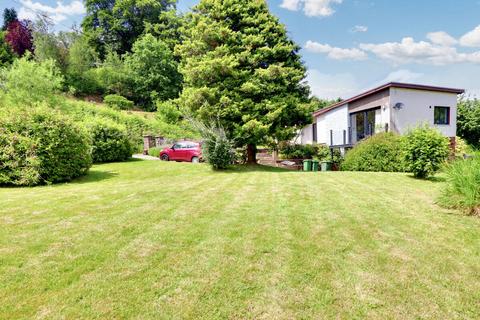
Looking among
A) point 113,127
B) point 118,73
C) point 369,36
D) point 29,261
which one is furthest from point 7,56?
point 29,261

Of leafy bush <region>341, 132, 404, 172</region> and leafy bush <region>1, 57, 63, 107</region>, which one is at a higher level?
leafy bush <region>1, 57, 63, 107</region>

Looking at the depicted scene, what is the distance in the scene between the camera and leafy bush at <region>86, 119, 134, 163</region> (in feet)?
50.5

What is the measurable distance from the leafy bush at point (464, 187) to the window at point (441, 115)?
1370 centimetres

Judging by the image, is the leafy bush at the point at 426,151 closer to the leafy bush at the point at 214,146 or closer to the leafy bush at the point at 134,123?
the leafy bush at the point at 214,146

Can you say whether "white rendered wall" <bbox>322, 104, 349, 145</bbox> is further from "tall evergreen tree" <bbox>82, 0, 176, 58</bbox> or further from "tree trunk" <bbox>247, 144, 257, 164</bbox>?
"tall evergreen tree" <bbox>82, 0, 176, 58</bbox>

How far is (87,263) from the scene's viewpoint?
3156 mm

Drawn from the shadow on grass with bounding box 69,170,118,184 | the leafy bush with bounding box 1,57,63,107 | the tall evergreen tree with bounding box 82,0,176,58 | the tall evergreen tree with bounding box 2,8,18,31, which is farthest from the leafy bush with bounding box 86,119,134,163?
the tall evergreen tree with bounding box 2,8,18,31

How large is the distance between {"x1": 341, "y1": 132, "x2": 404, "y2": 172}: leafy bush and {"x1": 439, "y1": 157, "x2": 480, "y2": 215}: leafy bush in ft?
23.2

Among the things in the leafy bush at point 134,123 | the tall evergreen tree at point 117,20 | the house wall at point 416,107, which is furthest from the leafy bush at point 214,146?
the tall evergreen tree at point 117,20

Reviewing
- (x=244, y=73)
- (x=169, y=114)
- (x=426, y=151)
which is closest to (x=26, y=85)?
(x=169, y=114)

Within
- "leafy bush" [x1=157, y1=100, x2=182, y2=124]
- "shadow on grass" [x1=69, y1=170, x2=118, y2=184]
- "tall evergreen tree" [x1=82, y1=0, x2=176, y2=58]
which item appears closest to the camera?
"shadow on grass" [x1=69, y1=170, x2=118, y2=184]

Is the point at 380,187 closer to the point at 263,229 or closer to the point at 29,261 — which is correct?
the point at 263,229

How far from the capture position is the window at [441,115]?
686 inches

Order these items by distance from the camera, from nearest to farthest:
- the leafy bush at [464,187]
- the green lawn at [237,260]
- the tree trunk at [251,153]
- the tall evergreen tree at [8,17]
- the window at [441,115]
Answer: the green lawn at [237,260] < the leafy bush at [464,187] < the tree trunk at [251,153] < the window at [441,115] < the tall evergreen tree at [8,17]
